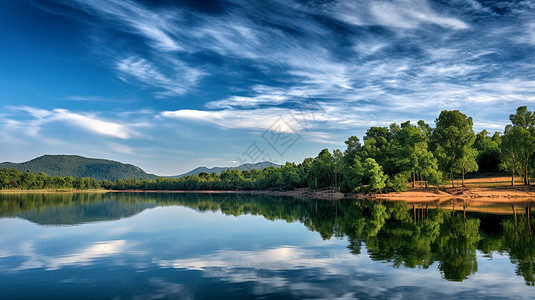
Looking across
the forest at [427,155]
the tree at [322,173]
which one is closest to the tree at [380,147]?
the forest at [427,155]

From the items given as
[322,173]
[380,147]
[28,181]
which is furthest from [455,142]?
[28,181]

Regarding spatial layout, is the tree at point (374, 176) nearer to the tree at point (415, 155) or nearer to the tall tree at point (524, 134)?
the tree at point (415, 155)

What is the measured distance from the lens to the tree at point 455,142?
69.6m

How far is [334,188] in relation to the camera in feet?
327

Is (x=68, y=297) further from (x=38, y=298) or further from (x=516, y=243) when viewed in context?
(x=516, y=243)

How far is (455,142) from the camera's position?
2785 inches

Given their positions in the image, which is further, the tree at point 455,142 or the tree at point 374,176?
the tree at point 374,176

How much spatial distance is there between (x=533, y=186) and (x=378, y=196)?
85.5ft

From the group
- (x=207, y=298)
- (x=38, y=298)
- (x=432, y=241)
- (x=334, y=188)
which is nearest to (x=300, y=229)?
(x=432, y=241)

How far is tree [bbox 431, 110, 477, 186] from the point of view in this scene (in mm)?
69562

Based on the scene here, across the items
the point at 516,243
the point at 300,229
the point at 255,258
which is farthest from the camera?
the point at 300,229

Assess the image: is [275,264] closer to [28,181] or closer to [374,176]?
[374,176]

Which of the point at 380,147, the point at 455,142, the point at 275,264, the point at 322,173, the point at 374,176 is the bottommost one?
the point at 275,264

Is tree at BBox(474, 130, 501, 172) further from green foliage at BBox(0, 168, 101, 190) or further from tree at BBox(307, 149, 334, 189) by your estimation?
green foliage at BBox(0, 168, 101, 190)
